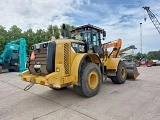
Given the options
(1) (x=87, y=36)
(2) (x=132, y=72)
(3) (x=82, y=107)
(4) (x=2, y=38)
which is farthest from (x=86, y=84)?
(4) (x=2, y=38)

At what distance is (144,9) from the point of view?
128ft

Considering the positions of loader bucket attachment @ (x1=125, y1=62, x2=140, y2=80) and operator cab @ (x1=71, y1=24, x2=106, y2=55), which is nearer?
operator cab @ (x1=71, y1=24, x2=106, y2=55)

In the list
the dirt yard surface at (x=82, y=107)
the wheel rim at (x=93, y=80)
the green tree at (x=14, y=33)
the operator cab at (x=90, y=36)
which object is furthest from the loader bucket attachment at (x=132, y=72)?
the green tree at (x=14, y=33)

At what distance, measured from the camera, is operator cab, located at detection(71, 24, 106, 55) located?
6371 millimetres

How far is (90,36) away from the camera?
6.46 metres

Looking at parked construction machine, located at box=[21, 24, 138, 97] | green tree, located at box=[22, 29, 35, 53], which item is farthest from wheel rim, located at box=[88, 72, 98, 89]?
green tree, located at box=[22, 29, 35, 53]

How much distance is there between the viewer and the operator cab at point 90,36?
251 inches

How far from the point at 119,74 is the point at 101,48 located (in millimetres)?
1415

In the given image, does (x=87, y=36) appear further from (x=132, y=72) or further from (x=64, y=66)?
(x=132, y=72)

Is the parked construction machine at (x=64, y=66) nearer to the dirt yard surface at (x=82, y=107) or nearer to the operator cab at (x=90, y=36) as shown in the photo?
the operator cab at (x=90, y=36)

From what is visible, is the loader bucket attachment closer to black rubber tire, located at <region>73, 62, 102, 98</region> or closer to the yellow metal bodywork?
black rubber tire, located at <region>73, 62, 102, 98</region>

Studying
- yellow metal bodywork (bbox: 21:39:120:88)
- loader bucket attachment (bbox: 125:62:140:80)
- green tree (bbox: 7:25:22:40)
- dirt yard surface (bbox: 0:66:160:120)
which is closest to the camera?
dirt yard surface (bbox: 0:66:160:120)

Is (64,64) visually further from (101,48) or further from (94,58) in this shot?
(101,48)

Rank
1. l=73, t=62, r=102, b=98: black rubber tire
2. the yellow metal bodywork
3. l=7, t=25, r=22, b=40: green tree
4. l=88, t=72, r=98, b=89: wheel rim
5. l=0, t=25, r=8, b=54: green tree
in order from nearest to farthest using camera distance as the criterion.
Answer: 1. the yellow metal bodywork
2. l=73, t=62, r=102, b=98: black rubber tire
3. l=88, t=72, r=98, b=89: wheel rim
4. l=0, t=25, r=8, b=54: green tree
5. l=7, t=25, r=22, b=40: green tree
